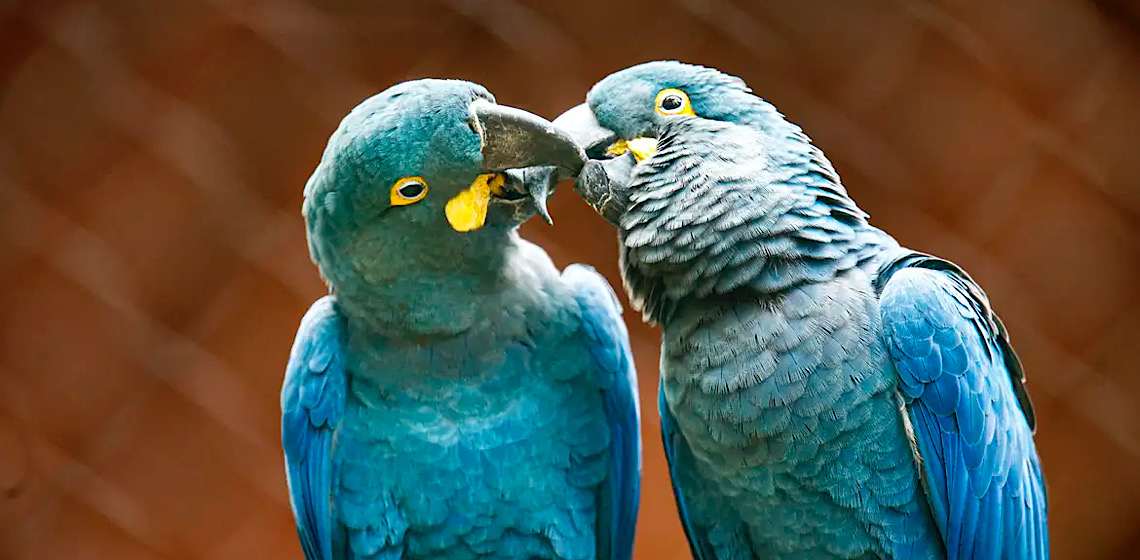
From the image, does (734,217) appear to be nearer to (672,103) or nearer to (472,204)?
(672,103)

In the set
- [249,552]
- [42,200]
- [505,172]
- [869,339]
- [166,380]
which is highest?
[869,339]

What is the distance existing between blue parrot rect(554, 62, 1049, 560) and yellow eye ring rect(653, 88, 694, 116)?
19 mm

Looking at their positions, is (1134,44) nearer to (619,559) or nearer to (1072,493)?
(1072,493)

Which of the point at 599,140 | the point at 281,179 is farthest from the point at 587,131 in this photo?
Result: the point at 281,179

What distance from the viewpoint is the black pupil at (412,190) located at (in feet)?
4.56

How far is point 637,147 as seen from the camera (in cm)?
142

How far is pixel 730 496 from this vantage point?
1.40 m

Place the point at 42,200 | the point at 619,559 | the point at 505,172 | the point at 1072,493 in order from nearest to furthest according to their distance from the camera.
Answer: the point at 505,172 → the point at 619,559 → the point at 42,200 → the point at 1072,493

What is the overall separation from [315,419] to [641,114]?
65cm

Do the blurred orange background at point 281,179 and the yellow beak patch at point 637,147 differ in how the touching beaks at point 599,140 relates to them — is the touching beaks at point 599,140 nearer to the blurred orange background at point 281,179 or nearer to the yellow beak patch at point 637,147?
the yellow beak patch at point 637,147

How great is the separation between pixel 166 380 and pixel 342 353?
1.02 metres

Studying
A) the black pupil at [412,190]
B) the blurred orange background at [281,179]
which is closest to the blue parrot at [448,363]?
the black pupil at [412,190]

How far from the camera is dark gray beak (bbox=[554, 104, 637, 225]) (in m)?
1.40

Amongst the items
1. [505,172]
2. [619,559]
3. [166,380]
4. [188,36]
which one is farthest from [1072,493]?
[188,36]
